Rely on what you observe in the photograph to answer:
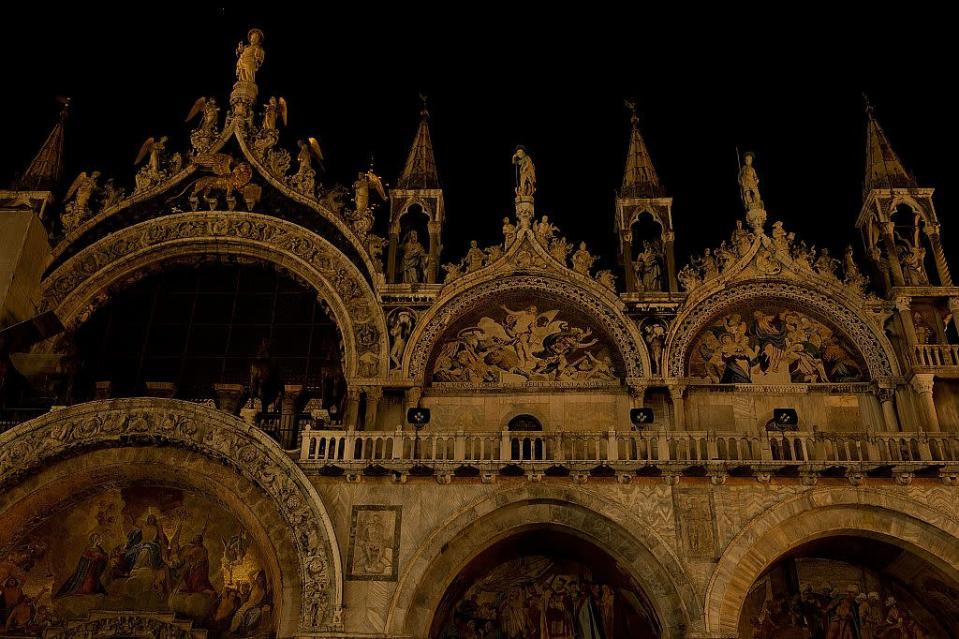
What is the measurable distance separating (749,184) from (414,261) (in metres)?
8.57

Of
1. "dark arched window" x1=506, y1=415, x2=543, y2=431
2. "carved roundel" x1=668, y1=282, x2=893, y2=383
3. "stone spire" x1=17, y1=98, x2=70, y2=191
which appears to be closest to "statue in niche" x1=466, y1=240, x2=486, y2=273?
"dark arched window" x1=506, y1=415, x2=543, y2=431

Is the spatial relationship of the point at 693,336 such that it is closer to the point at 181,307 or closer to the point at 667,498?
the point at 667,498

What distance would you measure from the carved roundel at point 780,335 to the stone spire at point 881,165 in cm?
362

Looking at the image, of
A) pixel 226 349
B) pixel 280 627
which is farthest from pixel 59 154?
pixel 280 627

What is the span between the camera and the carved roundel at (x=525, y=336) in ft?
70.1

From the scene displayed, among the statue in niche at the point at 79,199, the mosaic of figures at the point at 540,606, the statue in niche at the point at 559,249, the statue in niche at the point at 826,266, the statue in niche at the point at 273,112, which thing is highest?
the statue in niche at the point at 273,112

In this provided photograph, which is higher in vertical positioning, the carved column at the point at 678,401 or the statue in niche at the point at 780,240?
the statue in niche at the point at 780,240

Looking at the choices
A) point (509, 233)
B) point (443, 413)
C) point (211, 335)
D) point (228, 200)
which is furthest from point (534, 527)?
point (228, 200)

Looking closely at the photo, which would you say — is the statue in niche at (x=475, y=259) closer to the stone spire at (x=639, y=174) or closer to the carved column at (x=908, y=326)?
the stone spire at (x=639, y=174)

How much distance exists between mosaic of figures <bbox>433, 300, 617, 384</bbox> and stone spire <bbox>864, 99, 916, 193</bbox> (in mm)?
8086

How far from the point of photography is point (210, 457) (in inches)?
715

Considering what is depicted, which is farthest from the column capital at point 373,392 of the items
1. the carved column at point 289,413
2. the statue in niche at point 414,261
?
the statue in niche at point 414,261

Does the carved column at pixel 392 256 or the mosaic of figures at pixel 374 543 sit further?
the carved column at pixel 392 256

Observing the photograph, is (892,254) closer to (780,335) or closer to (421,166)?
(780,335)
